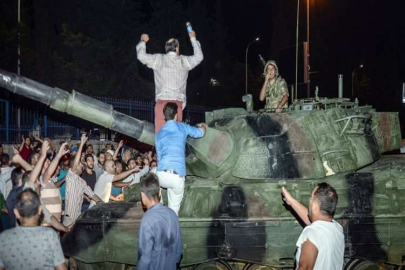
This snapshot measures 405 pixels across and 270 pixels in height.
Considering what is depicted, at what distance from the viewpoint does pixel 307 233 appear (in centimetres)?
457

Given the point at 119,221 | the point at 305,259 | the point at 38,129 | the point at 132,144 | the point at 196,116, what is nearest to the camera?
the point at 305,259

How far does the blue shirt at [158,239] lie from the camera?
5.24 metres

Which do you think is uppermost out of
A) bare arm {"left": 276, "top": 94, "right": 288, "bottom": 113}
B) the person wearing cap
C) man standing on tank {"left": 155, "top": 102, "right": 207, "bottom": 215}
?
the person wearing cap

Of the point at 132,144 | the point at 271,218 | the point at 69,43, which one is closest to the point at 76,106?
the point at 271,218

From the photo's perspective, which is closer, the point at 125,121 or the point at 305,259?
the point at 305,259

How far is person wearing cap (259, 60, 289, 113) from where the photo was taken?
9719 millimetres

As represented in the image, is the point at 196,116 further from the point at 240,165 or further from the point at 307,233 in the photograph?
the point at 307,233

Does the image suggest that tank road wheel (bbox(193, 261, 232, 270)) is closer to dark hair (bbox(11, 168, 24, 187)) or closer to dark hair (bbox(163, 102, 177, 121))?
dark hair (bbox(163, 102, 177, 121))

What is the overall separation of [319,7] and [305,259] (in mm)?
54742

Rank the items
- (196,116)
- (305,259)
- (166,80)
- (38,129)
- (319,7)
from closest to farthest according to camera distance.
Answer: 1. (305,259)
2. (166,80)
3. (38,129)
4. (196,116)
5. (319,7)

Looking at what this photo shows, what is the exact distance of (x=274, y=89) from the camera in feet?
32.3

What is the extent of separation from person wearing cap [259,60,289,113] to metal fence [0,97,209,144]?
6832 millimetres

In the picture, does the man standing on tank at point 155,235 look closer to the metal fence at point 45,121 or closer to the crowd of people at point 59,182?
the crowd of people at point 59,182

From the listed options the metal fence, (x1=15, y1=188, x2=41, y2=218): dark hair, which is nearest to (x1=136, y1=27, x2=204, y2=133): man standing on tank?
(x1=15, y1=188, x2=41, y2=218): dark hair
